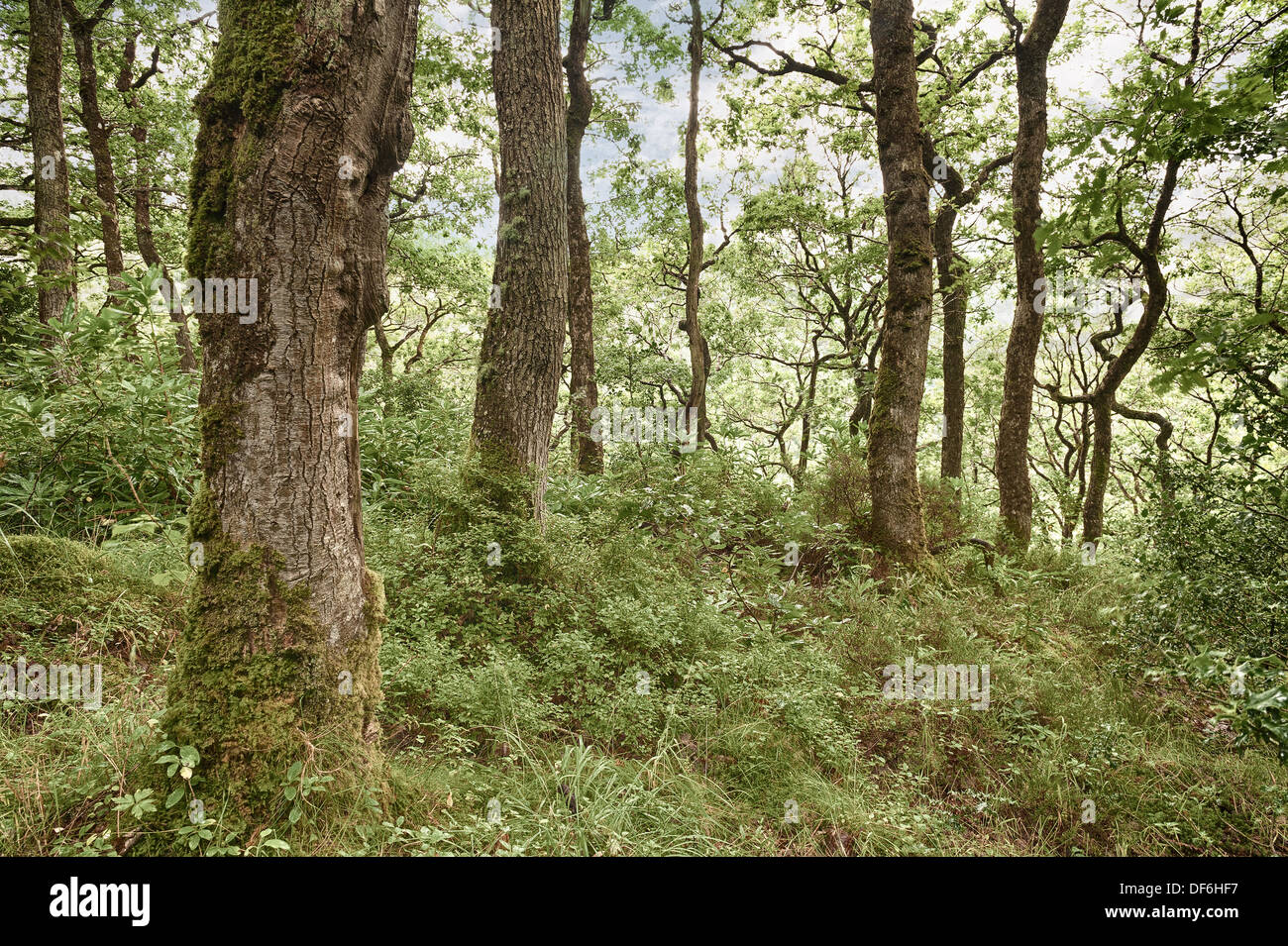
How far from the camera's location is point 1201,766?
3.57 metres

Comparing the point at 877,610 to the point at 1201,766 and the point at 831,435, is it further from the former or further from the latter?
the point at 831,435

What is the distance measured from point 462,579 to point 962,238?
1417cm

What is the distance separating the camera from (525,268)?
5492 millimetres

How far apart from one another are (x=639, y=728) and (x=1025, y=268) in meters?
8.69

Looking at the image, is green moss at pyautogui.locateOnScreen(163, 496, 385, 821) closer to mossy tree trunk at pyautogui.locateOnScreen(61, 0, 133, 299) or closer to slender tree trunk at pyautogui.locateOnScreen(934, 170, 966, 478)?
mossy tree trunk at pyautogui.locateOnScreen(61, 0, 133, 299)

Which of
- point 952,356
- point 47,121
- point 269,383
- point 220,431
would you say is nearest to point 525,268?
point 269,383

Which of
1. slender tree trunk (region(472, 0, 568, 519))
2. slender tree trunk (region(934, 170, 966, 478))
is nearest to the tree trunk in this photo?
slender tree trunk (region(472, 0, 568, 519))

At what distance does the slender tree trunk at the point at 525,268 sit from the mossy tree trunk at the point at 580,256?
4.08m

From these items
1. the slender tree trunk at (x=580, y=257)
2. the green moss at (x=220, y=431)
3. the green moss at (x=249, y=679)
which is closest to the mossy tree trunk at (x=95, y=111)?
the slender tree trunk at (x=580, y=257)

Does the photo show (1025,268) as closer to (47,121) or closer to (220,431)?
(220,431)

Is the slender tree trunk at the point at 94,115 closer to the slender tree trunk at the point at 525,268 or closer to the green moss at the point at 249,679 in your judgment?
the slender tree trunk at the point at 525,268

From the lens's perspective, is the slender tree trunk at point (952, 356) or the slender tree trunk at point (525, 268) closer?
the slender tree trunk at point (525, 268)

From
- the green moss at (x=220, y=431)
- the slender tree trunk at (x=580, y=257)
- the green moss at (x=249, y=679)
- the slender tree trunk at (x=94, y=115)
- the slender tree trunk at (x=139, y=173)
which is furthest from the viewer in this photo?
the slender tree trunk at (x=139, y=173)

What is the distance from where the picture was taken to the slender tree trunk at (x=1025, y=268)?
8.15 m
